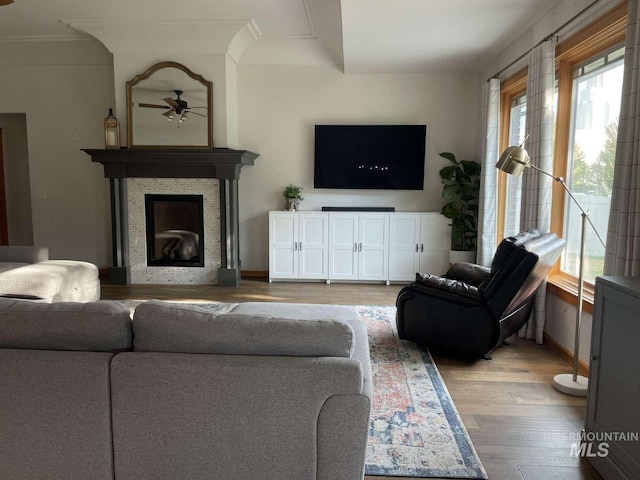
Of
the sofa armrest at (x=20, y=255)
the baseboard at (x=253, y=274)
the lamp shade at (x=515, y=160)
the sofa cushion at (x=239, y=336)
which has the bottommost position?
the baseboard at (x=253, y=274)

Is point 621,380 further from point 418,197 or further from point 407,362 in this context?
point 418,197

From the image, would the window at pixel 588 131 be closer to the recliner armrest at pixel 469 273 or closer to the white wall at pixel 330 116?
the recliner armrest at pixel 469 273

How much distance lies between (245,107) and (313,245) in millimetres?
2047

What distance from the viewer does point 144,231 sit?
5.92m

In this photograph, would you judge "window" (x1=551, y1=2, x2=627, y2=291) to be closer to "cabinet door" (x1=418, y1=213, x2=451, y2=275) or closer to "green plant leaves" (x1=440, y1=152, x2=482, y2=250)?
"green plant leaves" (x1=440, y1=152, x2=482, y2=250)

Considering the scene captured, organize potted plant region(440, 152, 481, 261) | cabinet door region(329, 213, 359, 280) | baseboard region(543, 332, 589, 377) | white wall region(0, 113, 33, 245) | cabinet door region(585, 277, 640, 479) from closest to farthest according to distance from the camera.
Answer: cabinet door region(585, 277, 640, 479) → baseboard region(543, 332, 589, 377) → potted plant region(440, 152, 481, 261) → cabinet door region(329, 213, 359, 280) → white wall region(0, 113, 33, 245)

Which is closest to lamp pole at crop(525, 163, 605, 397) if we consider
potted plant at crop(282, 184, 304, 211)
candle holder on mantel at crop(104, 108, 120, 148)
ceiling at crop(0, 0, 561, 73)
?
ceiling at crop(0, 0, 561, 73)

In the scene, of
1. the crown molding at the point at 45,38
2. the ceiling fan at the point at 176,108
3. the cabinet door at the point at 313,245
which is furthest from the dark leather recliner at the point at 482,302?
the crown molding at the point at 45,38

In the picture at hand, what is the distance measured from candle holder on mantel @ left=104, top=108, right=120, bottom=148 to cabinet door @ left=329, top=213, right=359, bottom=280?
9.13ft

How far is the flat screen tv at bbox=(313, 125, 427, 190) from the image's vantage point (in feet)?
19.9

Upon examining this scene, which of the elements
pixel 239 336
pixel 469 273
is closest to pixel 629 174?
pixel 469 273

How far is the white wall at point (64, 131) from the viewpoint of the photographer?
19.7ft

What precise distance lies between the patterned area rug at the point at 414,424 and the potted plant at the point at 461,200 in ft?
8.18

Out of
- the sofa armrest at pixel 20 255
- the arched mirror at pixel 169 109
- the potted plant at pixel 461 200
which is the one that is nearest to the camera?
the sofa armrest at pixel 20 255
